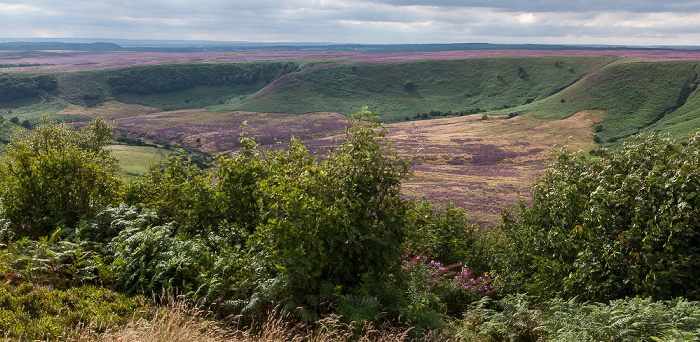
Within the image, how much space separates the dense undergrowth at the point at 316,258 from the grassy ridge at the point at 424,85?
268ft

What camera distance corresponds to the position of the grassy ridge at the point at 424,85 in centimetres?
9669

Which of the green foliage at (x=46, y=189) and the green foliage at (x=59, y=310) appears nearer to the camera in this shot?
the green foliage at (x=59, y=310)

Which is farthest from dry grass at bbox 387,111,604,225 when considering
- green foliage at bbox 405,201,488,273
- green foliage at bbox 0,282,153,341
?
green foliage at bbox 0,282,153,341

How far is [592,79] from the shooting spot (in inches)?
3460

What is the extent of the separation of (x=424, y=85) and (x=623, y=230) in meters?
107

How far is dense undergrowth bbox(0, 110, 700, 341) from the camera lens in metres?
5.19

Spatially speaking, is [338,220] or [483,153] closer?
[338,220]

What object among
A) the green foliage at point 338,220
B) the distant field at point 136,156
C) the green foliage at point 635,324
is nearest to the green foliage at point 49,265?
the green foliage at point 338,220

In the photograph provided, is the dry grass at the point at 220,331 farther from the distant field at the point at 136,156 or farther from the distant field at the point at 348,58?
the distant field at the point at 348,58

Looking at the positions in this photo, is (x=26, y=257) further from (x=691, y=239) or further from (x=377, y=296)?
(x=691, y=239)

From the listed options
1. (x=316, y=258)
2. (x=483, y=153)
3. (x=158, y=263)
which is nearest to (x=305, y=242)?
(x=316, y=258)

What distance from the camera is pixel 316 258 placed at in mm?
5770

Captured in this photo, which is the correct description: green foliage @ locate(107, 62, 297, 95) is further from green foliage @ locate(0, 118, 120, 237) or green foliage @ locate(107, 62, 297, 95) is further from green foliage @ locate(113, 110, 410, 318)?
green foliage @ locate(113, 110, 410, 318)

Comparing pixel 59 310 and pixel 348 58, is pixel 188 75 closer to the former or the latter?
pixel 348 58
